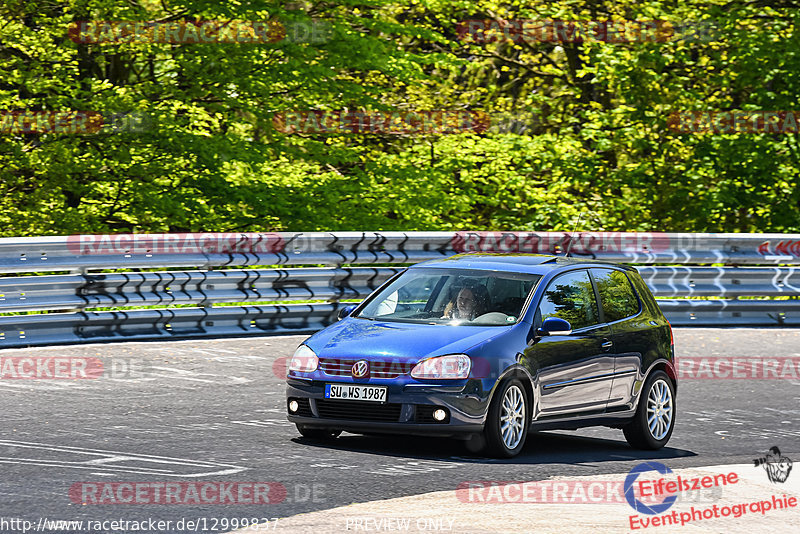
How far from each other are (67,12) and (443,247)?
781cm

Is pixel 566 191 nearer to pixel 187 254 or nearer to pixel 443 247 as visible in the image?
pixel 443 247

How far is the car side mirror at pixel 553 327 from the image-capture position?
30.9 feet

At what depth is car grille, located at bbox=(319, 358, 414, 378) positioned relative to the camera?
895cm

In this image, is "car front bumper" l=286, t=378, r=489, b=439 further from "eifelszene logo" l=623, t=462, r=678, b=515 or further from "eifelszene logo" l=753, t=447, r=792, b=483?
"eifelszene logo" l=753, t=447, r=792, b=483

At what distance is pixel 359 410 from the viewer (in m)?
9.01

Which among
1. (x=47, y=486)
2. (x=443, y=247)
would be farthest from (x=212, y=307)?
(x=47, y=486)

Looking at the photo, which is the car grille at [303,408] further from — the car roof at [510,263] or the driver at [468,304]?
the car roof at [510,263]

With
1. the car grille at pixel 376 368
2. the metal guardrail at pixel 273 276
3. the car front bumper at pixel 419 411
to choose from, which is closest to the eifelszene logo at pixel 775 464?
the car front bumper at pixel 419 411

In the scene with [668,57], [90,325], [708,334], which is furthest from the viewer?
[668,57]

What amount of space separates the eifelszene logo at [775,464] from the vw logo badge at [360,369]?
2.76 m

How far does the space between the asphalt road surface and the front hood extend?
0.68 m

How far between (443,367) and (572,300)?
1.66 meters

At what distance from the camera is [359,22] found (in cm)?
2269

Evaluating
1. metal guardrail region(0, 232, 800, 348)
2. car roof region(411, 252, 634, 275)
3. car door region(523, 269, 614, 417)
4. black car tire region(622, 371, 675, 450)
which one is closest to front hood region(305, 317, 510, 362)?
car door region(523, 269, 614, 417)
